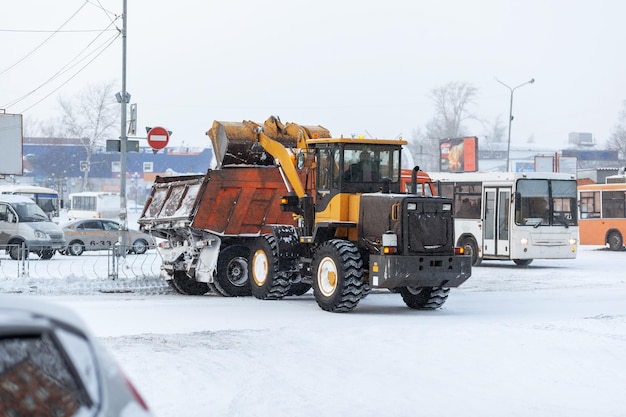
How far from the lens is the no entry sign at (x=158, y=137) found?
2731cm

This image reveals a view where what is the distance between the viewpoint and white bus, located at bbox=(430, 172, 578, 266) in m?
32.2

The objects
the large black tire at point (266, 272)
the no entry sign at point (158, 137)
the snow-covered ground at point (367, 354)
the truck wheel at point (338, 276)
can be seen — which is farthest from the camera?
the no entry sign at point (158, 137)

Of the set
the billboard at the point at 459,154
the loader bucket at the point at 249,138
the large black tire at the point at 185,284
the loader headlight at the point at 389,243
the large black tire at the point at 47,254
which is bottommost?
the large black tire at the point at 47,254

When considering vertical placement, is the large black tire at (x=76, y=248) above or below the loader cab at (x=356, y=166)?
below

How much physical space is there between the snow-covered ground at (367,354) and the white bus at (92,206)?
149 feet

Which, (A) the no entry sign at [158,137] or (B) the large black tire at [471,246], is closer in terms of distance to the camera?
(A) the no entry sign at [158,137]

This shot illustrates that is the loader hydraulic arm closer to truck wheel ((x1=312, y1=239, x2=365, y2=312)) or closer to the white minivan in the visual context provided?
truck wheel ((x1=312, y1=239, x2=365, y2=312))

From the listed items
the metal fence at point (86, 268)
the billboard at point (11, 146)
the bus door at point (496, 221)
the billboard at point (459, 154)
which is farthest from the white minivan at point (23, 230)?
the billboard at point (459, 154)

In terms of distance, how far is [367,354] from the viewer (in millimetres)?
12609

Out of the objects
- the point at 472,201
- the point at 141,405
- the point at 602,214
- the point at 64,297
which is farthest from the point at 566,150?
the point at 141,405

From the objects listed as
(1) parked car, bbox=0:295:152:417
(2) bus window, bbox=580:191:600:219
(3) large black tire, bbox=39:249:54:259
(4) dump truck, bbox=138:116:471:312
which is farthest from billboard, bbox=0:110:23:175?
(1) parked car, bbox=0:295:152:417

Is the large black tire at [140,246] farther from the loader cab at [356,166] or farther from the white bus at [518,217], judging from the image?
the loader cab at [356,166]

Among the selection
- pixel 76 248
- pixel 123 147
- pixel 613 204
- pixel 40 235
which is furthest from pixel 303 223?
pixel 613 204

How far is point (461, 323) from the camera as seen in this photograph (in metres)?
16.2
